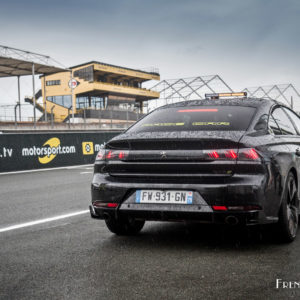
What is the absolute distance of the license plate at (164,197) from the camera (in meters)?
4.38

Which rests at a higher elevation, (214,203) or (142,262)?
(214,203)

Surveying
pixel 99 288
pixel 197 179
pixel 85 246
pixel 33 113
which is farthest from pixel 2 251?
pixel 33 113

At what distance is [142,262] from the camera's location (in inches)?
167

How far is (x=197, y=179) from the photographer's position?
14.4ft

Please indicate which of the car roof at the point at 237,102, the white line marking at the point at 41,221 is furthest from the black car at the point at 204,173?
the white line marking at the point at 41,221

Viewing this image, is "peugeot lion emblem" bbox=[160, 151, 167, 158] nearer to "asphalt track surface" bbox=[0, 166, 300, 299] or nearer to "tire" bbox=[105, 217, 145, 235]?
"asphalt track surface" bbox=[0, 166, 300, 299]

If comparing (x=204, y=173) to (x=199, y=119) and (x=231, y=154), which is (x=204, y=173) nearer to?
(x=231, y=154)

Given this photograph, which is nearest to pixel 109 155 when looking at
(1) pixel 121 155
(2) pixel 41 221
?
(1) pixel 121 155

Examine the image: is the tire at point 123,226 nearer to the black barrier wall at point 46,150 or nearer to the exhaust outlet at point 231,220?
the exhaust outlet at point 231,220

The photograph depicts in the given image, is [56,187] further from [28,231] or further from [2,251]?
[2,251]

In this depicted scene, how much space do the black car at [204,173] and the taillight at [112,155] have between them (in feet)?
0.03

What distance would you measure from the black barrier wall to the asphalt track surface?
991 centimetres

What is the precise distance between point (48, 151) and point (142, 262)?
13.7 meters

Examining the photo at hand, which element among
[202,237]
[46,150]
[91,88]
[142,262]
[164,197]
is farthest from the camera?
[91,88]
